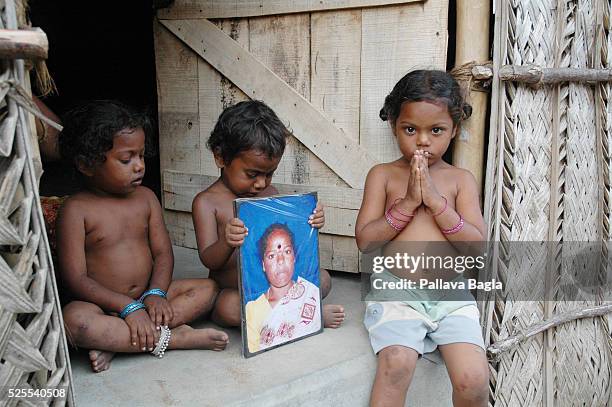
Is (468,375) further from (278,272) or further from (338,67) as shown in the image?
(338,67)

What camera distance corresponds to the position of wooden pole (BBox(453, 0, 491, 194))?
2.29 m

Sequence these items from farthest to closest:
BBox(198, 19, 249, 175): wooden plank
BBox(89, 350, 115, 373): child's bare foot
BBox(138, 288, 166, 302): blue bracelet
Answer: BBox(198, 19, 249, 175): wooden plank, BBox(138, 288, 166, 302): blue bracelet, BBox(89, 350, 115, 373): child's bare foot

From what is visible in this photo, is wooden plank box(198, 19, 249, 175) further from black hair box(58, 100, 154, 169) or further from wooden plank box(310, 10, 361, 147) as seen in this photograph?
black hair box(58, 100, 154, 169)

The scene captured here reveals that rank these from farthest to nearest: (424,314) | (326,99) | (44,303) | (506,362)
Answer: (326,99) < (506,362) < (424,314) < (44,303)

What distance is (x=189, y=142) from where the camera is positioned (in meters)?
3.20

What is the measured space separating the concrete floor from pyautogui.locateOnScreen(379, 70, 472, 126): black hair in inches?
35.6

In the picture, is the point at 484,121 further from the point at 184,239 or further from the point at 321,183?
the point at 184,239

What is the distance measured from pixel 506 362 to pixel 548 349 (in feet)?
0.84

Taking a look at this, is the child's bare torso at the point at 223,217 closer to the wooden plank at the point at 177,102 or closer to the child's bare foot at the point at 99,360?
the child's bare foot at the point at 99,360

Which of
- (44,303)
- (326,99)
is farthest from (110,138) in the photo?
(326,99)

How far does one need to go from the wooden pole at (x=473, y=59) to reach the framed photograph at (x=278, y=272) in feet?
2.27

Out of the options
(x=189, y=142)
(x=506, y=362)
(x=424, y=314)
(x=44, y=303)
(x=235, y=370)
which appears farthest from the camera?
(x=189, y=142)

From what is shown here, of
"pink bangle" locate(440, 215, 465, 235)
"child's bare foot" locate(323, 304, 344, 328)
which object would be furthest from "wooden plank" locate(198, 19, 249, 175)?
"pink bangle" locate(440, 215, 465, 235)

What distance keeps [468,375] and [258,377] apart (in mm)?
700
